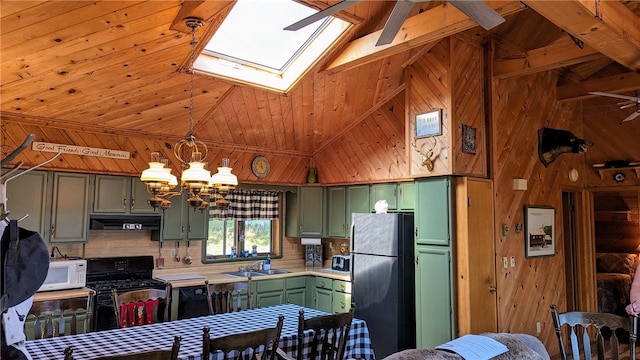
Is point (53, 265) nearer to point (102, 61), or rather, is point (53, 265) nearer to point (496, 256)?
point (102, 61)

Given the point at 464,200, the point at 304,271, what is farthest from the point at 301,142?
the point at 464,200

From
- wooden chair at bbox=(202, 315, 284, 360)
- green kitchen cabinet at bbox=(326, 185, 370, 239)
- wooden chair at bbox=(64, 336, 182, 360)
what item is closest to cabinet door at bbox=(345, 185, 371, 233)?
green kitchen cabinet at bbox=(326, 185, 370, 239)

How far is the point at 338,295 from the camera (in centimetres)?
575

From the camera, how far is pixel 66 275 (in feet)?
14.7

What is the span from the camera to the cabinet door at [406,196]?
5520mm

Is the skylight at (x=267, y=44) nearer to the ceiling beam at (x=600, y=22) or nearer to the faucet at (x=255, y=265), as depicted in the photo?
the ceiling beam at (x=600, y=22)

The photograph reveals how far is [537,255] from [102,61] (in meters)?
4.81

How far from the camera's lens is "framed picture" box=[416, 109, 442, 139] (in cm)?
455

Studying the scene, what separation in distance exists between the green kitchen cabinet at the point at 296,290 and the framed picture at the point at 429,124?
2.58 metres

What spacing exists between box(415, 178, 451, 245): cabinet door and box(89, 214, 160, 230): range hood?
2968 millimetres

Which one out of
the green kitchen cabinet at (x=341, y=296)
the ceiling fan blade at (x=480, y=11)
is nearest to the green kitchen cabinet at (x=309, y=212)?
the green kitchen cabinet at (x=341, y=296)

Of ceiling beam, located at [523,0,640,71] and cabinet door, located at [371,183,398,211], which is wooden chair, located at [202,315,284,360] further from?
cabinet door, located at [371,183,398,211]

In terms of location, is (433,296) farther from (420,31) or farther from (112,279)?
(112,279)

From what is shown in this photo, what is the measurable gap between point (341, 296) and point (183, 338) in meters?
2.97
